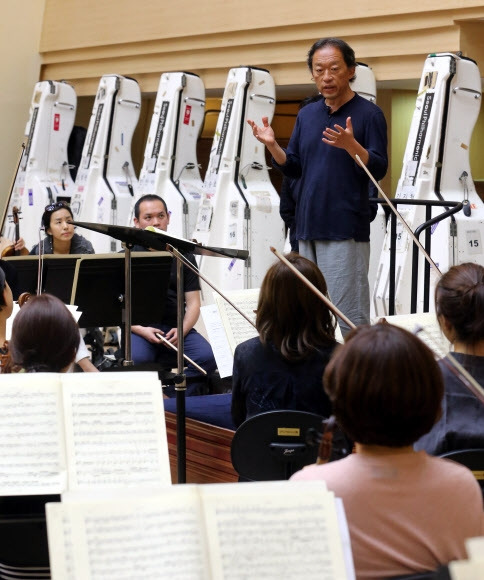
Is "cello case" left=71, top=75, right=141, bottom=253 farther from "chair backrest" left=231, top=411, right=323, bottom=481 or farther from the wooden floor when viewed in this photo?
"chair backrest" left=231, top=411, right=323, bottom=481

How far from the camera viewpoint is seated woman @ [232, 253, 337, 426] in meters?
2.85

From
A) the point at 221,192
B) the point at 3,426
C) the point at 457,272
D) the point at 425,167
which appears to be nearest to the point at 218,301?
the point at 457,272

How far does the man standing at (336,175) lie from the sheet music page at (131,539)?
2567mm

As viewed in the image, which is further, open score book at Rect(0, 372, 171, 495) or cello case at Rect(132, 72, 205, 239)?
cello case at Rect(132, 72, 205, 239)

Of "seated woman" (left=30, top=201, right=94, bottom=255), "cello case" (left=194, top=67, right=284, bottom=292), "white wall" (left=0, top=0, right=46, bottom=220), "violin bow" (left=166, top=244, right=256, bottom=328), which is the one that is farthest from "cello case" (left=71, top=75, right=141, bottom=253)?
"violin bow" (left=166, top=244, right=256, bottom=328)

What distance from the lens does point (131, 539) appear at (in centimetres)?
153

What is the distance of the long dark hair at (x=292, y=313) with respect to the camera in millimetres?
2848

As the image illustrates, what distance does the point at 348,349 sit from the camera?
5.78 ft

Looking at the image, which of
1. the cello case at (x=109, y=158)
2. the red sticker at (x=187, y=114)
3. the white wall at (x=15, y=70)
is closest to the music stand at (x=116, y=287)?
the red sticker at (x=187, y=114)

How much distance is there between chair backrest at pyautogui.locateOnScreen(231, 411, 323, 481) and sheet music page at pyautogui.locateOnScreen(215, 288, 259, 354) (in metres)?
0.99

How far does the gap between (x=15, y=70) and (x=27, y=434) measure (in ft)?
29.2

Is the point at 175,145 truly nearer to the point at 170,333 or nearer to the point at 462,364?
the point at 170,333

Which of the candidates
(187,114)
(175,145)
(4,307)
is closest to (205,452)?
(4,307)

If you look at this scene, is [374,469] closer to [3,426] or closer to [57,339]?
[3,426]
